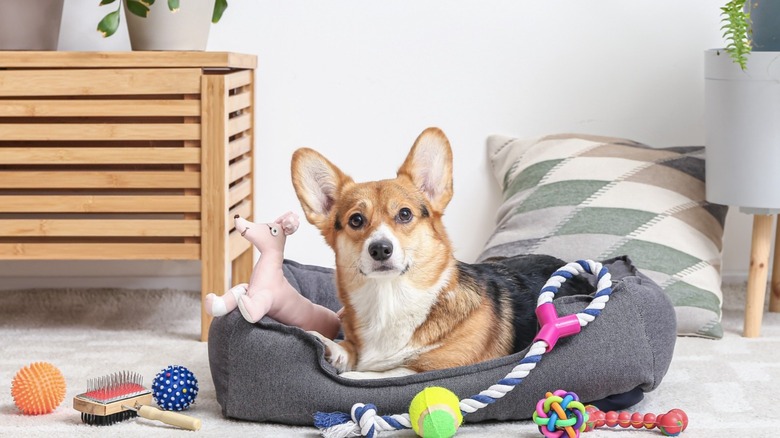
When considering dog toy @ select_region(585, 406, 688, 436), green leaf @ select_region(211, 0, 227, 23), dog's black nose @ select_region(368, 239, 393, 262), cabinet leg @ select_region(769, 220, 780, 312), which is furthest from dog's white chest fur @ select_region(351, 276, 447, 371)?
cabinet leg @ select_region(769, 220, 780, 312)

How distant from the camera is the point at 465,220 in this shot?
3225 mm

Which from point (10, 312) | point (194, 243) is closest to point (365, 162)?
point (194, 243)

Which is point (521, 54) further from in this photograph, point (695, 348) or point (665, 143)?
point (695, 348)

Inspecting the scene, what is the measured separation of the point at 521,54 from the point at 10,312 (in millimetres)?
1833

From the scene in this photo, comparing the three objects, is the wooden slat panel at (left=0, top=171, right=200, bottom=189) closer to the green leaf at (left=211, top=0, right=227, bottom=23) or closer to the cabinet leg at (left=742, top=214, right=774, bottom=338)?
the green leaf at (left=211, top=0, right=227, bottom=23)

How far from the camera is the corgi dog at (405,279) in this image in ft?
6.00

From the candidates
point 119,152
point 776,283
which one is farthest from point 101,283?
point 776,283

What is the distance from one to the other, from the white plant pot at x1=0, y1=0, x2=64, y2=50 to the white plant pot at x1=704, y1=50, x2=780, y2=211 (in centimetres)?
187

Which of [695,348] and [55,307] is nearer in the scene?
[695,348]

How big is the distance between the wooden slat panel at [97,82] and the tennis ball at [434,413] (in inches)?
50.5

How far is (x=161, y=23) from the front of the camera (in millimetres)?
2703

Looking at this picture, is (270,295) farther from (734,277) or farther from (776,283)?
(734,277)

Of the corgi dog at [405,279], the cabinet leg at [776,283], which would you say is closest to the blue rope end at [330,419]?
the corgi dog at [405,279]

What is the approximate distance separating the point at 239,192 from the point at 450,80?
32.0 inches
